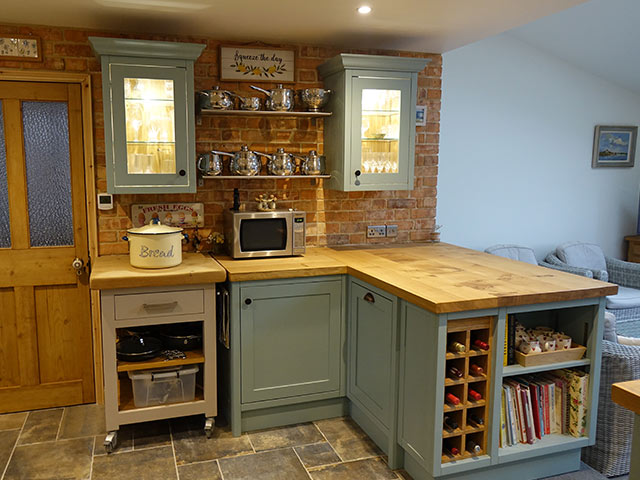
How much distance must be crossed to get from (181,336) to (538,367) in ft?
5.84

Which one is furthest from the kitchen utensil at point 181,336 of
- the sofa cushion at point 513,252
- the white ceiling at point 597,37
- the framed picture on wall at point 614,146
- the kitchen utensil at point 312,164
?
the framed picture on wall at point 614,146

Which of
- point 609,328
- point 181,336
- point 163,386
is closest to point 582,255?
point 609,328

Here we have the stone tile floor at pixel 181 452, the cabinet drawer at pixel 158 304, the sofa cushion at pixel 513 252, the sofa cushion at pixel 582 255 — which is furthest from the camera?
the sofa cushion at pixel 582 255

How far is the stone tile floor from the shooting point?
273 cm

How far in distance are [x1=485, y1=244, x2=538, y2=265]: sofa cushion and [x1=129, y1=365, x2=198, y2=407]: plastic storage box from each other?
2.91m

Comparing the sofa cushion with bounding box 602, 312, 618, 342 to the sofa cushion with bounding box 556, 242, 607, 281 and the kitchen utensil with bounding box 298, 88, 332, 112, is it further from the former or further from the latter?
the sofa cushion with bounding box 556, 242, 607, 281

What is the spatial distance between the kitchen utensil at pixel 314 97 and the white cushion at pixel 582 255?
295cm

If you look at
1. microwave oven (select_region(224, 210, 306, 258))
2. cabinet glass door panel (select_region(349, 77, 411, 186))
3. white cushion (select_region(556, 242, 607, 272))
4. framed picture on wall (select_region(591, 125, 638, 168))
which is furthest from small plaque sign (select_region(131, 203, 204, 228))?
framed picture on wall (select_region(591, 125, 638, 168))

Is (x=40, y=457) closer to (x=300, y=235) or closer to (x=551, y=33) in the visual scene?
(x=300, y=235)

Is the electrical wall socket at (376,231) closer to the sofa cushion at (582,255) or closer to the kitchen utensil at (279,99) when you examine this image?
the kitchen utensil at (279,99)

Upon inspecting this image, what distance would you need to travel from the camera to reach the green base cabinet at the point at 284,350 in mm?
3021

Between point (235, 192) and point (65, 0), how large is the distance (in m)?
1.31

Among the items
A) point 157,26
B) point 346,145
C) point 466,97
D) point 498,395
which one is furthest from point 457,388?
point 466,97

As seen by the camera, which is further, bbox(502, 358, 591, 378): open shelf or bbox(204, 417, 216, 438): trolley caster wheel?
bbox(204, 417, 216, 438): trolley caster wheel
